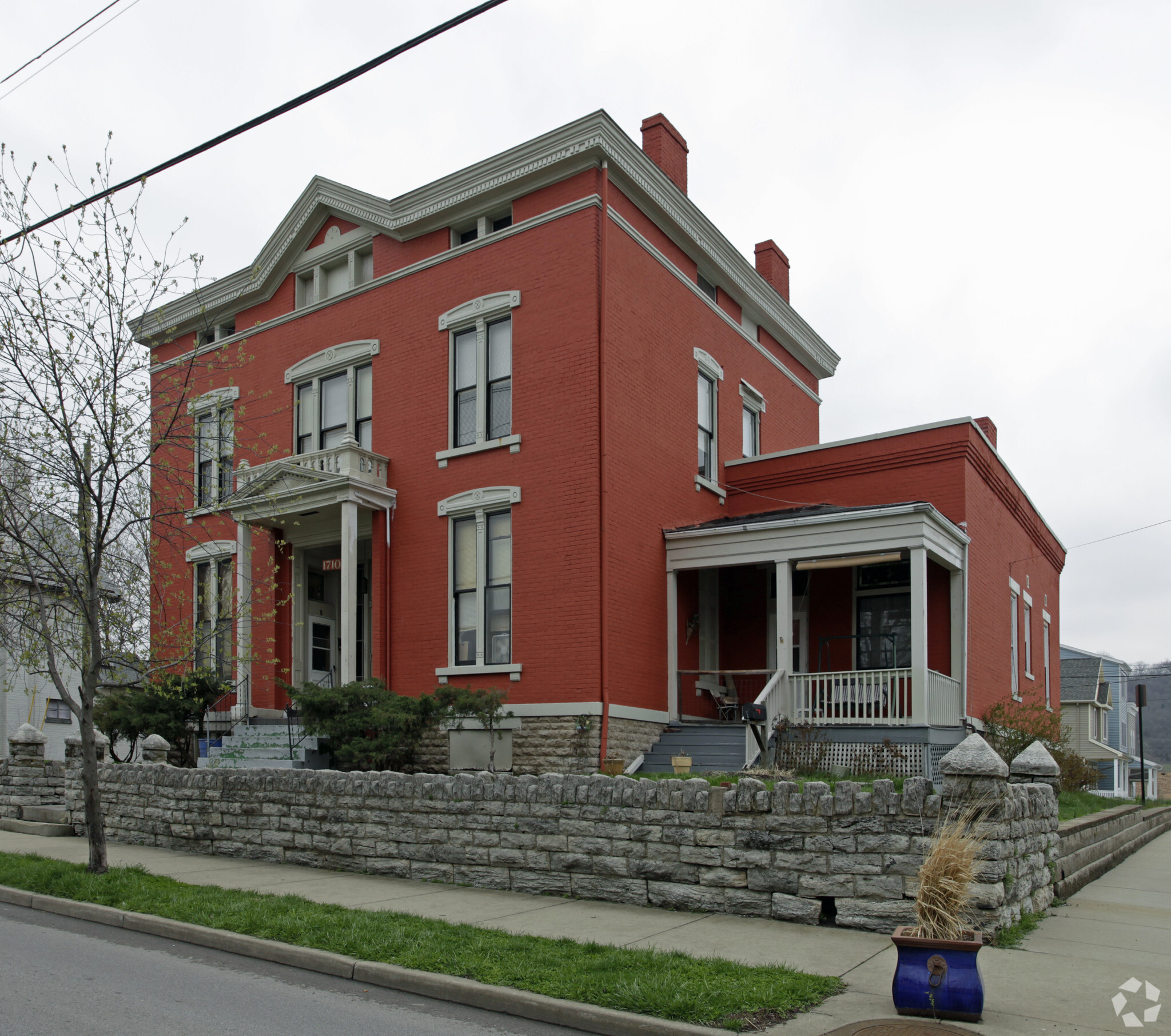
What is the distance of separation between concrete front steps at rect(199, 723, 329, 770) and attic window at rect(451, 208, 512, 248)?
9206mm

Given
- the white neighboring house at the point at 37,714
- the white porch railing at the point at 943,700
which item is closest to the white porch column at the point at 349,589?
the white porch railing at the point at 943,700

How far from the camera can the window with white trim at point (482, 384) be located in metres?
18.8

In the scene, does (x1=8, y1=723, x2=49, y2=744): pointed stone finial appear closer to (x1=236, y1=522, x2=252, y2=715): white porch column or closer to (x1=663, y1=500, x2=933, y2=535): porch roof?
(x1=236, y1=522, x2=252, y2=715): white porch column

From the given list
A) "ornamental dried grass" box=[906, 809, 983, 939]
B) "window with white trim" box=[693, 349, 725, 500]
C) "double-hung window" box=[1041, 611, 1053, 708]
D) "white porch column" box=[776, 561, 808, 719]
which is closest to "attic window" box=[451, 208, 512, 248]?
"window with white trim" box=[693, 349, 725, 500]

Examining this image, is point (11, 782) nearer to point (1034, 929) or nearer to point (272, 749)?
point (272, 749)

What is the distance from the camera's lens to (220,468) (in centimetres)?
1556

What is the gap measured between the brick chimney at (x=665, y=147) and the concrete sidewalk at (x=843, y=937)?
14.6 metres

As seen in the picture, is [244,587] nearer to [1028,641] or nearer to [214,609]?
[214,609]

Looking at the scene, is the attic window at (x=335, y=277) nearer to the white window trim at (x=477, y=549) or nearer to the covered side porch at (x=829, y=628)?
the white window trim at (x=477, y=549)

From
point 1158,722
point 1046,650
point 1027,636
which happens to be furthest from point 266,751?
point 1158,722

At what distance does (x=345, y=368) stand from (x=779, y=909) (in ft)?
48.5

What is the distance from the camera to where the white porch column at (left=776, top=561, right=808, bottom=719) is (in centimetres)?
1747

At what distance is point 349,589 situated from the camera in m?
18.5

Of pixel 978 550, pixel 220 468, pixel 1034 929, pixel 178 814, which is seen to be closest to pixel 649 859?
pixel 1034 929
